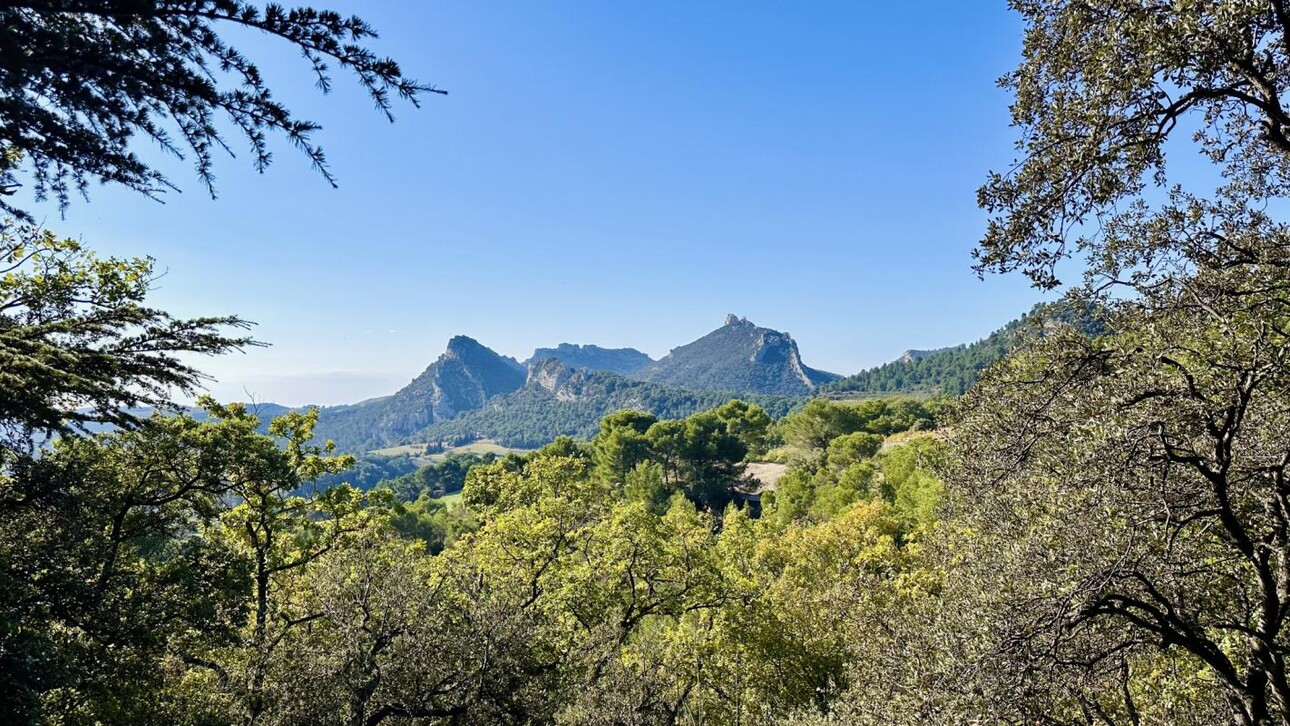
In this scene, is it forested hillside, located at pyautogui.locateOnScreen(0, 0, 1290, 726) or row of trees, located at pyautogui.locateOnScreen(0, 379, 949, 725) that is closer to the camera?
forested hillside, located at pyautogui.locateOnScreen(0, 0, 1290, 726)

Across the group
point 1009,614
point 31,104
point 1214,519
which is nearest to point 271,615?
point 31,104

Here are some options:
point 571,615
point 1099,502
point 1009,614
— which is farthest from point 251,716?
point 1099,502

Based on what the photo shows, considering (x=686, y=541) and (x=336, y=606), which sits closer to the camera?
(x=336, y=606)

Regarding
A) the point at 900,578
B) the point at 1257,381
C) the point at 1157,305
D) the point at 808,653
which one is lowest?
the point at 808,653

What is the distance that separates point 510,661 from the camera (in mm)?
10984

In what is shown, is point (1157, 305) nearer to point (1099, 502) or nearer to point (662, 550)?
point (1099, 502)

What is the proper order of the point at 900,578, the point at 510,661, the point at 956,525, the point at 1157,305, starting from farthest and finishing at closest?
1. the point at 900,578
2. the point at 956,525
3. the point at 510,661
4. the point at 1157,305

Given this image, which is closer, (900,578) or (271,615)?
(271,615)

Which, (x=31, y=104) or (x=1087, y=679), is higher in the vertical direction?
(x=31, y=104)

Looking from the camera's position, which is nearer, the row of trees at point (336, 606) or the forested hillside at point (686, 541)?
the forested hillside at point (686, 541)

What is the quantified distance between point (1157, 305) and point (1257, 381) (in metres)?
1.20

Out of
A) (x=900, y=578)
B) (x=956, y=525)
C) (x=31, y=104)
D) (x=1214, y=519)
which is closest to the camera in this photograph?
(x=31, y=104)

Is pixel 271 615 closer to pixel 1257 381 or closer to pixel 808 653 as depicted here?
pixel 808 653

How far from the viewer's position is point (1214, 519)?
6820mm
